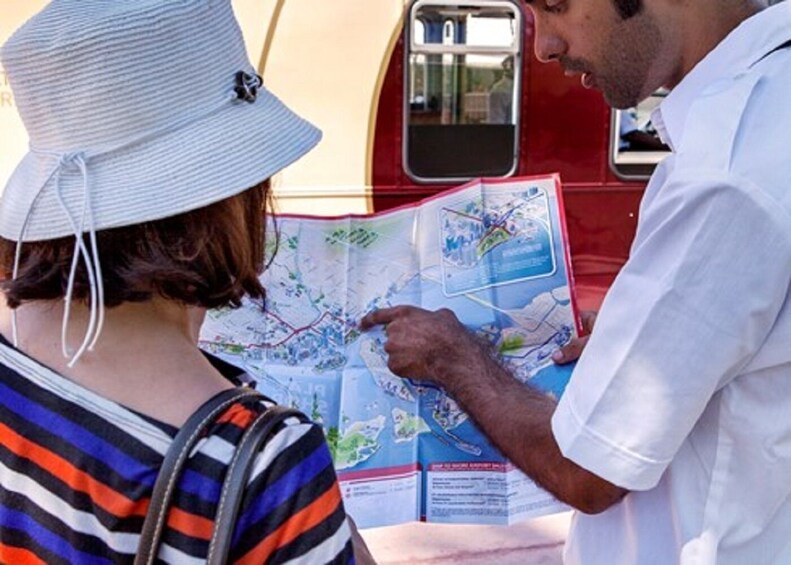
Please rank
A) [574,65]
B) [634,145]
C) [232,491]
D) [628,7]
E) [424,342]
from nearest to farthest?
1. [232,491]
2. [628,7]
3. [574,65]
4. [424,342]
5. [634,145]

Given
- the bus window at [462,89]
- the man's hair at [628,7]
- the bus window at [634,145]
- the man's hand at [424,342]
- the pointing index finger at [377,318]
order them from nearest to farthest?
1. the man's hair at [628,7]
2. the man's hand at [424,342]
3. the pointing index finger at [377,318]
4. the bus window at [462,89]
5. the bus window at [634,145]

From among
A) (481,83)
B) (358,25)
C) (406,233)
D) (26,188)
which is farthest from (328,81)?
(26,188)

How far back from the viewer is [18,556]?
0.90 m

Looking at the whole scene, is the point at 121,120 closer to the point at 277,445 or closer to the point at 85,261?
Answer: the point at 85,261

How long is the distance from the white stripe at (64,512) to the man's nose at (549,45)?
900mm

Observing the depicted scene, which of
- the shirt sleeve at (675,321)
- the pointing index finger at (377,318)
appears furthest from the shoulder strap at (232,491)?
the pointing index finger at (377,318)

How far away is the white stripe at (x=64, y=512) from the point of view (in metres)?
0.85

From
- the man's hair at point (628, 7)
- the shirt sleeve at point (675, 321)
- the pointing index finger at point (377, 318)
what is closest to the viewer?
the shirt sleeve at point (675, 321)

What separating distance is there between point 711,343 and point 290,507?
480 millimetres

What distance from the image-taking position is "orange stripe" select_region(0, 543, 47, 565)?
89 centimetres

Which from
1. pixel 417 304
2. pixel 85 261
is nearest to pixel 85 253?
pixel 85 261

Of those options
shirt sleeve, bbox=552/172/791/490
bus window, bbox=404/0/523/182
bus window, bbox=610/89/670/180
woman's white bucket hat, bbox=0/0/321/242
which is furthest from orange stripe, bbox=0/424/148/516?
bus window, bbox=610/89/670/180

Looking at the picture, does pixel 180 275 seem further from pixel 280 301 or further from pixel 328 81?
pixel 328 81

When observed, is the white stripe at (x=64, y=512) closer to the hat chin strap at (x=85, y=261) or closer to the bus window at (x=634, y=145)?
the hat chin strap at (x=85, y=261)
